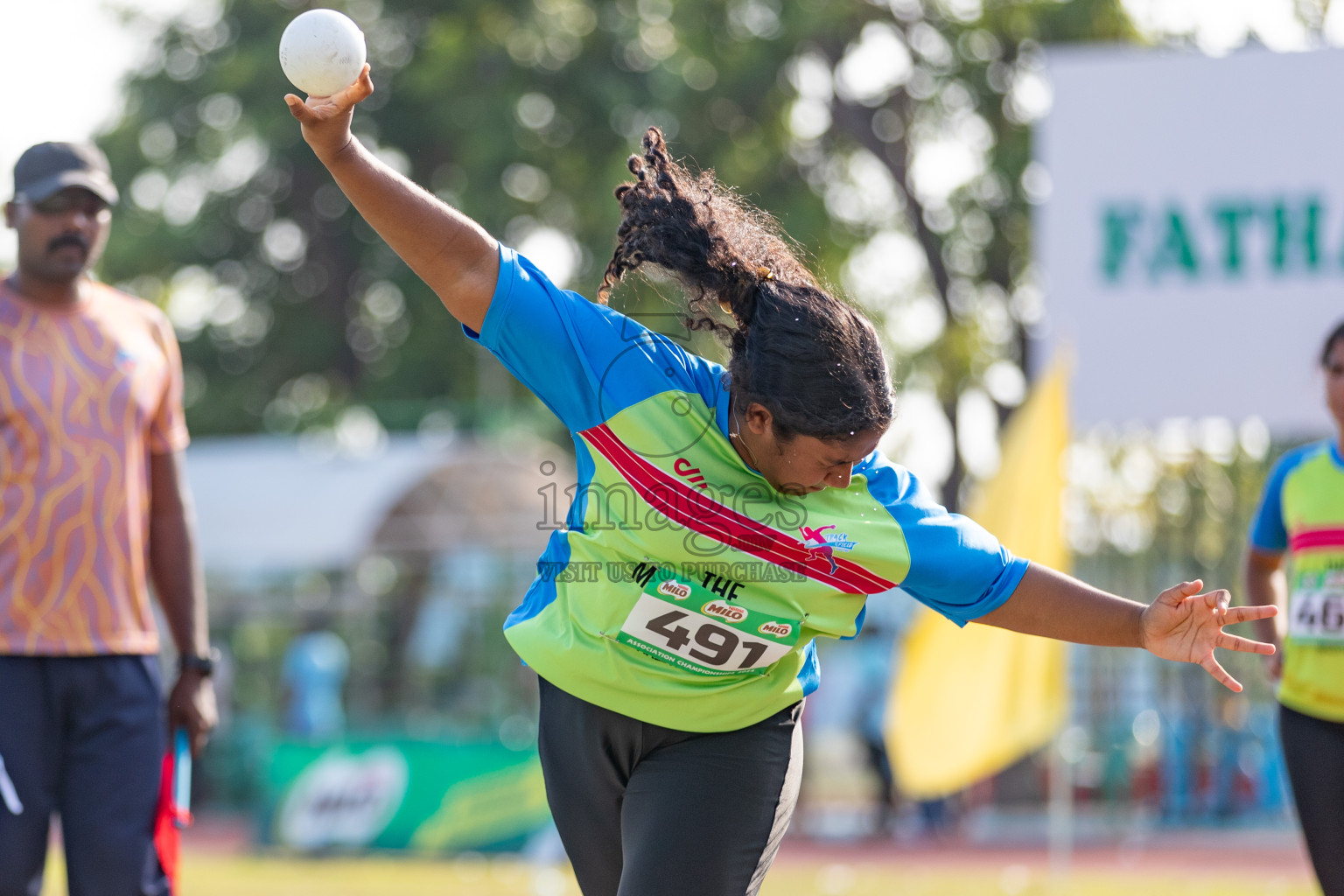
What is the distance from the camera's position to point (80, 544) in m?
4.03

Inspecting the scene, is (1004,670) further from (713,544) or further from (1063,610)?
(713,544)

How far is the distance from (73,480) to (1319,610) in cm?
367

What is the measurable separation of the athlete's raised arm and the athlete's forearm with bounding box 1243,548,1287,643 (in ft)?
11.2

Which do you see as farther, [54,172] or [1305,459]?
[1305,459]

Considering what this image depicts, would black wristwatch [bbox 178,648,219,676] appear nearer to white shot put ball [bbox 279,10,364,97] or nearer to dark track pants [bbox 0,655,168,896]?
dark track pants [bbox 0,655,168,896]

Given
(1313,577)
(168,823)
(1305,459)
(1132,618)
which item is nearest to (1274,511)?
(1305,459)

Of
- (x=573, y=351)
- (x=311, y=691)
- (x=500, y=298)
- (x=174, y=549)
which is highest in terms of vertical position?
(x=500, y=298)

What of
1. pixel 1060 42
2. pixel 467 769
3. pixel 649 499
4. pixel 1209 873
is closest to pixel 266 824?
pixel 467 769

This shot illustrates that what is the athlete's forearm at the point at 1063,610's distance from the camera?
10.9 feet

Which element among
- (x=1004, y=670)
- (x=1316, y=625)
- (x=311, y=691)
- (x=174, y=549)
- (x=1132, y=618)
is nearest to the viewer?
(x=1132, y=618)

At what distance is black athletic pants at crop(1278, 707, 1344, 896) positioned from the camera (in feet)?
15.0

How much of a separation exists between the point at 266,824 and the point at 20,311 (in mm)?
9369

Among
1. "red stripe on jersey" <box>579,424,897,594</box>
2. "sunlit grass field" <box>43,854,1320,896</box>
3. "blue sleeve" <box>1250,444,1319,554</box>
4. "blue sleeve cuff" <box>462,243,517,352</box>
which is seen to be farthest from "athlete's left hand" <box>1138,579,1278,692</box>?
"sunlit grass field" <box>43,854,1320,896</box>

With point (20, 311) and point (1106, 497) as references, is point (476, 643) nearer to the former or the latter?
point (1106, 497)
